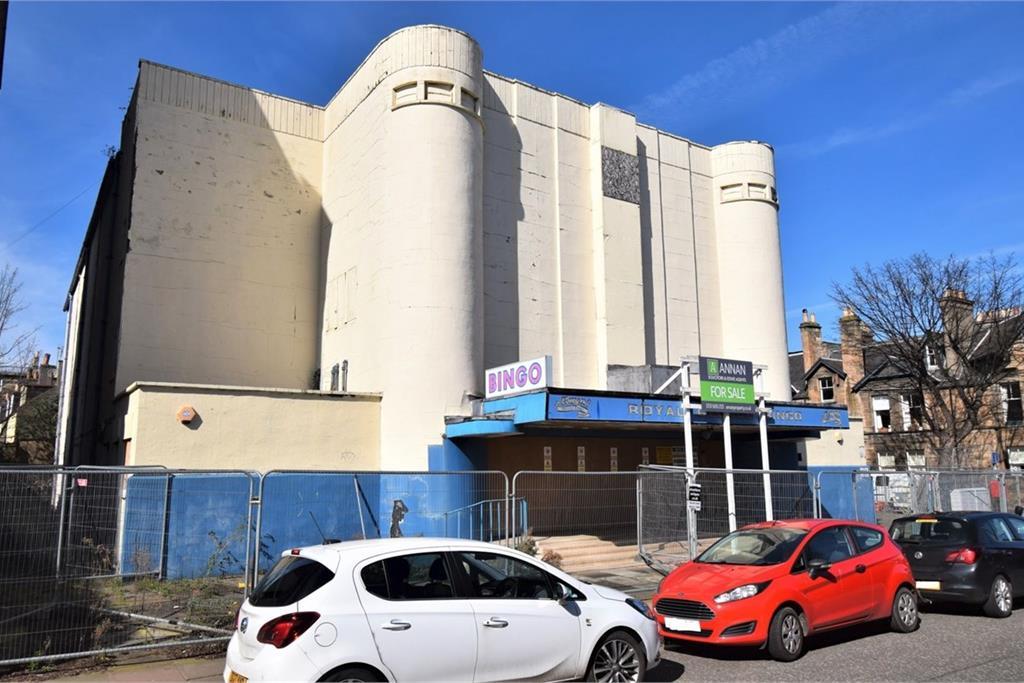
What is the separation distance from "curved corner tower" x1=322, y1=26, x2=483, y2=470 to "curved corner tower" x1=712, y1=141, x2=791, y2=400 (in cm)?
1092

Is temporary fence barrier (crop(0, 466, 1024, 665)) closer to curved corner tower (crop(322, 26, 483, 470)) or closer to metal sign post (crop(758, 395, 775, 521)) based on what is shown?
metal sign post (crop(758, 395, 775, 521))

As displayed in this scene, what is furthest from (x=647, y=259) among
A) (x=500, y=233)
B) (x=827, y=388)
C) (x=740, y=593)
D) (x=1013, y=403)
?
(x=827, y=388)

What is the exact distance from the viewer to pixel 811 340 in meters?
45.2

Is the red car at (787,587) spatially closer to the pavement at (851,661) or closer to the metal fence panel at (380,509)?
the pavement at (851,661)

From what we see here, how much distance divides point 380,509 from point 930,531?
9.77 metres

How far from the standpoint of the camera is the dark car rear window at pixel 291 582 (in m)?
5.92

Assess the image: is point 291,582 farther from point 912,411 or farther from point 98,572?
point 912,411

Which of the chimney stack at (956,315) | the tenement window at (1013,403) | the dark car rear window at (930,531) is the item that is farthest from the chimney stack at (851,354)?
the dark car rear window at (930,531)

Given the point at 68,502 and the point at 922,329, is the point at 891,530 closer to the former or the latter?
the point at 68,502

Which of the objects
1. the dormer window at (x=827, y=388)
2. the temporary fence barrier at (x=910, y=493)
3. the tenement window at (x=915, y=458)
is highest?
the dormer window at (x=827, y=388)

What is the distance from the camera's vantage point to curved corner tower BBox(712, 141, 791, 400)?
26.6 m

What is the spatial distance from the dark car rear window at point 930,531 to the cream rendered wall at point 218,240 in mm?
17189

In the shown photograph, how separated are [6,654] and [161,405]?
948 cm

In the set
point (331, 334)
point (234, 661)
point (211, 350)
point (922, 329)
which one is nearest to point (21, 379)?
point (211, 350)
